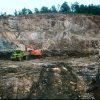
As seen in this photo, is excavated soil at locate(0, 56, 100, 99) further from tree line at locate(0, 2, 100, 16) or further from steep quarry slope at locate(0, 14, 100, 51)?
tree line at locate(0, 2, 100, 16)

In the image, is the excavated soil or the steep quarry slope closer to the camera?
the excavated soil

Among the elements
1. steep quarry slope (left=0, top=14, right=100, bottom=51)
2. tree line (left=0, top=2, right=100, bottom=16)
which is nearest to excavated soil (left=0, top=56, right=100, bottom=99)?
steep quarry slope (left=0, top=14, right=100, bottom=51)

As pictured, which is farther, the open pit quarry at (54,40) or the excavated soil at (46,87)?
the open pit quarry at (54,40)

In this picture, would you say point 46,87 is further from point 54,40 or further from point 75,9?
point 75,9

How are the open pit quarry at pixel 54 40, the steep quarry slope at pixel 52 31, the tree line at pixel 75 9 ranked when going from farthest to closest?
1. the tree line at pixel 75 9
2. the steep quarry slope at pixel 52 31
3. the open pit quarry at pixel 54 40

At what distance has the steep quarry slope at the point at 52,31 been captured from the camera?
44.7 m

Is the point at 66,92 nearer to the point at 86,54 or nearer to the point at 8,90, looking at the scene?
the point at 8,90

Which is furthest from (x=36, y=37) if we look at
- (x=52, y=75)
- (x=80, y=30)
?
(x=52, y=75)

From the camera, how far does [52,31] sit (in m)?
48.9

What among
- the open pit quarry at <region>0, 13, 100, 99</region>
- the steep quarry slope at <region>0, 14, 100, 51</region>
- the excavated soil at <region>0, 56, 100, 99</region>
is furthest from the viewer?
the steep quarry slope at <region>0, 14, 100, 51</region>

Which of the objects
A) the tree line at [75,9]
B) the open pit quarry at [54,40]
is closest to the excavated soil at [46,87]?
the open pit quarry at [54,40]

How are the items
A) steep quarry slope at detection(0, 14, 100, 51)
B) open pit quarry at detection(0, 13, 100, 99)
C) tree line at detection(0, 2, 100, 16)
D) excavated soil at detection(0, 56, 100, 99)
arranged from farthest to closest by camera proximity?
tree line at detection(0, 2, 100, 16) → steep quarry slope at detection(0, 14, 100, 51) → open pit quarry at detection(0, 13, 100, 99) → excavated soil at detection(0, 56, 100, 99)

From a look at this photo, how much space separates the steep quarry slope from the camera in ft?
147

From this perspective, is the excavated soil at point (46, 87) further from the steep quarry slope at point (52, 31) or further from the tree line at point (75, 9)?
the tree line at point (75, 9)
